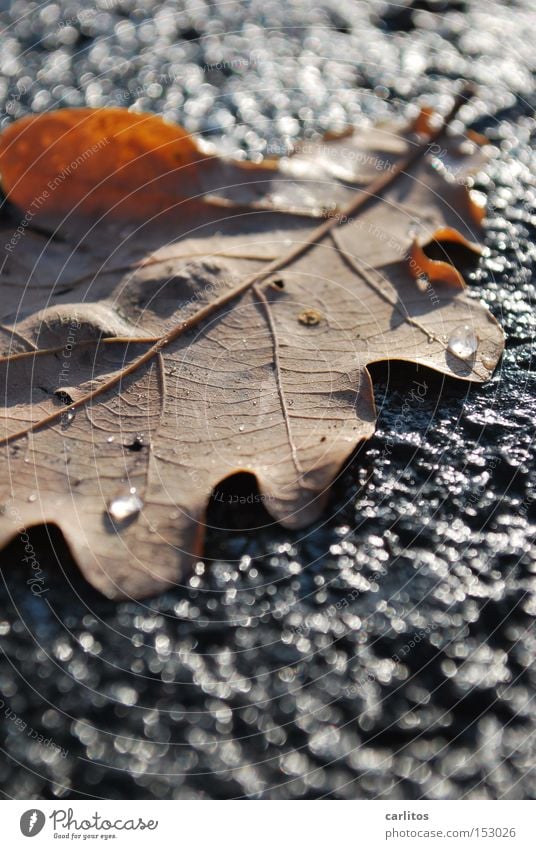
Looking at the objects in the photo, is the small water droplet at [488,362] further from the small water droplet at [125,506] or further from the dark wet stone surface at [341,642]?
the small water droplet at [125,506]

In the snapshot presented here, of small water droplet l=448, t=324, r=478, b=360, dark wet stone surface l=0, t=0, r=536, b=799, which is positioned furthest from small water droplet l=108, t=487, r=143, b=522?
small water droplet l=448, t=324, r=478, b=360

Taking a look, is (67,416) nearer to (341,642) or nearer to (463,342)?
(341,642)

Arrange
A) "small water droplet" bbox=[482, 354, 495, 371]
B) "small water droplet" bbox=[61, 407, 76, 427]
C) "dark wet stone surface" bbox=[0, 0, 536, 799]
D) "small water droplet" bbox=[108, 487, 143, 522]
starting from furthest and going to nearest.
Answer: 1. "small water droplet" bbox=[482, 354, 495, 371]
2. "small water droplet" bbox=[61, 407, 76, 427]
3. "small water droplet" bbox=[108, 487, 143, 522]
4. "dark wet stone surface" bbox=[0, 0, 536, 799]

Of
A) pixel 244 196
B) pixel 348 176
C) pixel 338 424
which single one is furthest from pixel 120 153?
pixel 338 424

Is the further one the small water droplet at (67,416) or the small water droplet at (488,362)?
the small water droplet at (488,362)

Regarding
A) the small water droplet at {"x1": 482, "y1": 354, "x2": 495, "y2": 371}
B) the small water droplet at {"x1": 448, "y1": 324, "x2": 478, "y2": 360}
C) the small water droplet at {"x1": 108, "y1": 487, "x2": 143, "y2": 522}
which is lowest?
the small water droplet at {"x1": 108, "y1": 487, "x2": 143, "y2": 522}

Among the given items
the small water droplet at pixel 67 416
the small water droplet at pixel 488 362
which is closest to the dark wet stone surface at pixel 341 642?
the small water droplet at pixel 488 362

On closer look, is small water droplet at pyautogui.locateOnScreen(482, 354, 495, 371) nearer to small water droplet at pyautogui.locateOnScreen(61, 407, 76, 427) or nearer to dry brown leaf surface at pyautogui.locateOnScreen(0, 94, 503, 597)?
dry brown leaf surface at pyautogui.locateOnScreen(0, 94, 503, 597)
